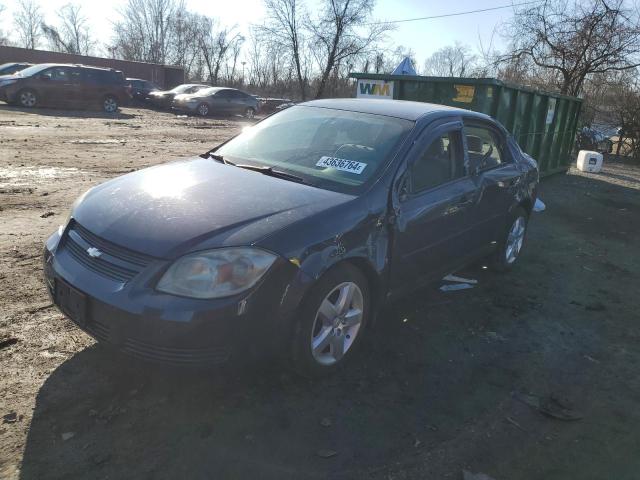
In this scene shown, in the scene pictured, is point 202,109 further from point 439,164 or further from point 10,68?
point 439,164

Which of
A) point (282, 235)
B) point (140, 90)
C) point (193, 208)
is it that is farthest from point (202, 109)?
point (282, 235)

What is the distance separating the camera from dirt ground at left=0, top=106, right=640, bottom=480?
2.42 meters

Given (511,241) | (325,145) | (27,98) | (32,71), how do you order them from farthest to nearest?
1. (32,71)
2. (27,98)
3. (511,241)
4. (325,145)

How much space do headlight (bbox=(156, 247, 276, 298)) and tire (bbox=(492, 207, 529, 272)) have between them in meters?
3.31

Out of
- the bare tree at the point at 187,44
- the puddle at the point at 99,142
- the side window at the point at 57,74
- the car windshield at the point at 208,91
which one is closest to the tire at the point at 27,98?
the side window at the point at 57,74

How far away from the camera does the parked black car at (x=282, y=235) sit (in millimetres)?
2469

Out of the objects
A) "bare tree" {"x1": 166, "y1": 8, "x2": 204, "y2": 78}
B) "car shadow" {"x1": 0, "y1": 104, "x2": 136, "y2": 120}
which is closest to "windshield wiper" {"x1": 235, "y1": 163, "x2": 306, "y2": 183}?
"car shadow" {"x1": 0, "y1": 104, "x2": 136, "y2": 120}

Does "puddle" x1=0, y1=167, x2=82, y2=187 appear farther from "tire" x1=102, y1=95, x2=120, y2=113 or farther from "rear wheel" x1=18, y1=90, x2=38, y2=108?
"tire" x1=102, y1=95, x2=120, y2=113

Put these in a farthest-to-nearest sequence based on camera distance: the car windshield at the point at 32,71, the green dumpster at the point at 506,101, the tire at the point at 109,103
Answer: the tire at the point at 109,103, the car windshield at the point at 32,71, the green dumpster at the point at 506,101

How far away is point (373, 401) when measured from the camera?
2947 mm

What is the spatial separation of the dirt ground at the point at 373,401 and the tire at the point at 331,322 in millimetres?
154

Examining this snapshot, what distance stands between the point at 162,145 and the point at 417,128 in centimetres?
1048

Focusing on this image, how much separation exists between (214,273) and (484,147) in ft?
10.1

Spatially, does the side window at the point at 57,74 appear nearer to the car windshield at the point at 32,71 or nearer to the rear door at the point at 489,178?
the car windshield at the point at 32,71
